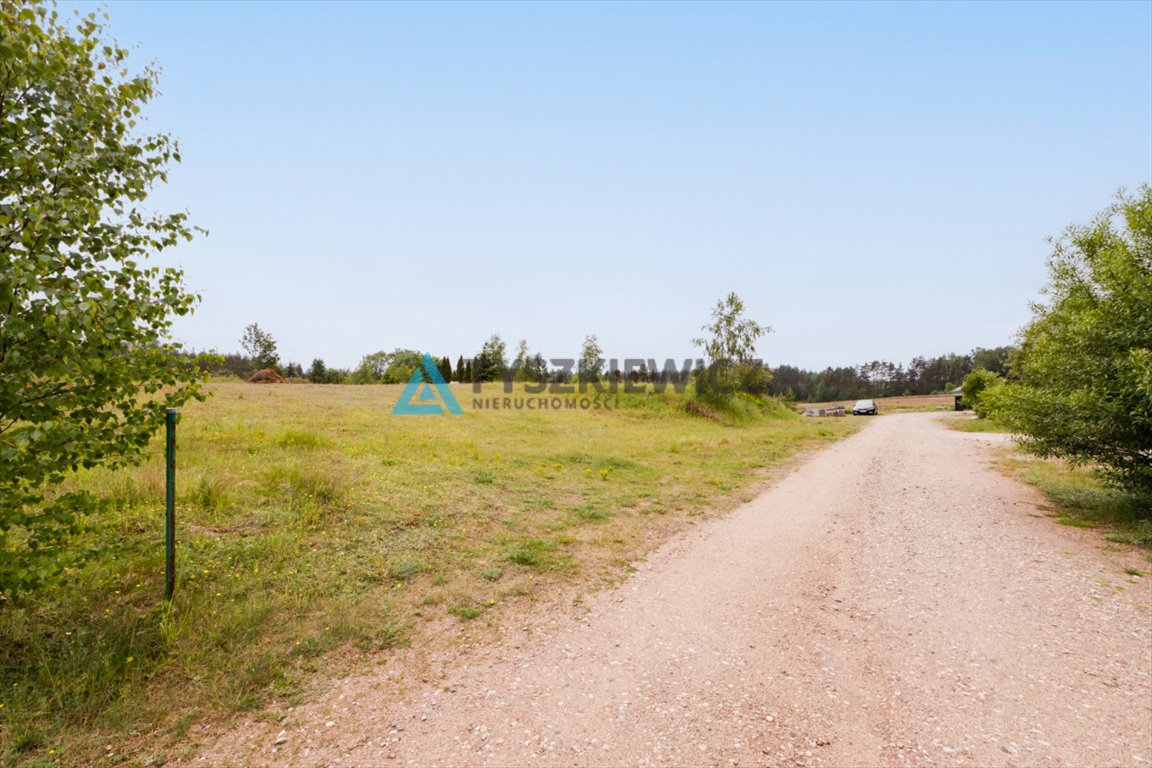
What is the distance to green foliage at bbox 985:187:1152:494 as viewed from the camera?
8180 mm

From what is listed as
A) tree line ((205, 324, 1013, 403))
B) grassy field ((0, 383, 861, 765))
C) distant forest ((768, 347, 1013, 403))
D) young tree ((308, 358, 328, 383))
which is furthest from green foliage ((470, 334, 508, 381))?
distant forest ((768, 347, 1013, 403))

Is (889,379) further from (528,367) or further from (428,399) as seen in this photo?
(428,399)

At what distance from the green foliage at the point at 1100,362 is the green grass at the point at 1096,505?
0.49 metres

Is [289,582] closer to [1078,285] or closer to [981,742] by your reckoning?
[981,742]

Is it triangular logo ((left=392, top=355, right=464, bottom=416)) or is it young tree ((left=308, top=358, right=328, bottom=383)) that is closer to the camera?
triangular logo ((left=392, top=355, right=464, bottom=416))

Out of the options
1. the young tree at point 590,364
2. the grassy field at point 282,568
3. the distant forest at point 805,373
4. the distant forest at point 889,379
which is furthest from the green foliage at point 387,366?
the distant forest at point 889,379

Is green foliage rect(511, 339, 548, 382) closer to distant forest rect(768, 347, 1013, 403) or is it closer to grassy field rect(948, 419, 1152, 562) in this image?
grassy field rect(948, 419, 1152, 562)

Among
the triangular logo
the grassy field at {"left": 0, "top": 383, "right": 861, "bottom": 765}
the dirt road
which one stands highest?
the triangular logo

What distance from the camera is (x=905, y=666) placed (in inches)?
172

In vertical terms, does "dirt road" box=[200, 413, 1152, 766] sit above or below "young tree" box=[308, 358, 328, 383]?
below

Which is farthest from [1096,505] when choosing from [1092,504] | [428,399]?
[428,399]

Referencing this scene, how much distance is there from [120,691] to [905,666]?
675 cm

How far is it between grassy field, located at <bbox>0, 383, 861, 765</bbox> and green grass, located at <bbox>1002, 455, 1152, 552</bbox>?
242 inches

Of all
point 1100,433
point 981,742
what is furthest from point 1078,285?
point 981,742
